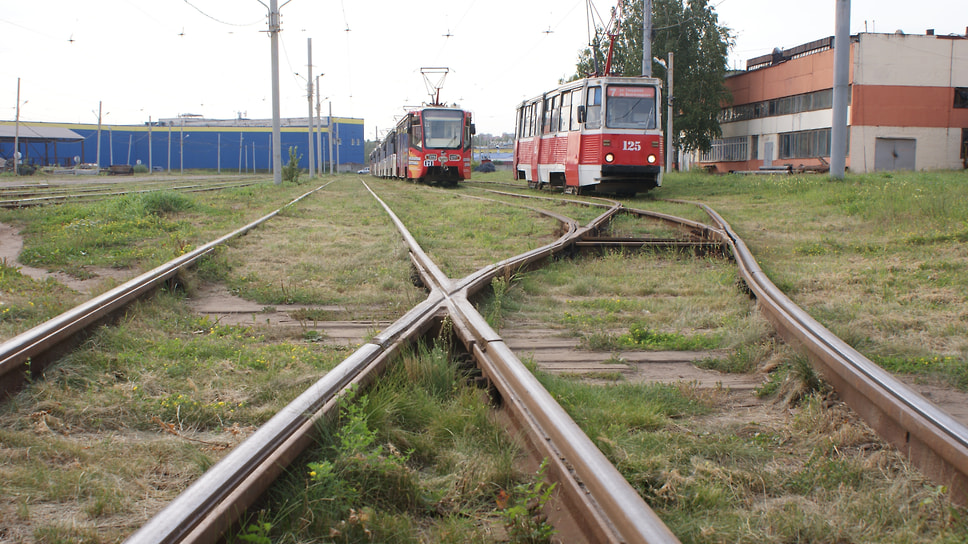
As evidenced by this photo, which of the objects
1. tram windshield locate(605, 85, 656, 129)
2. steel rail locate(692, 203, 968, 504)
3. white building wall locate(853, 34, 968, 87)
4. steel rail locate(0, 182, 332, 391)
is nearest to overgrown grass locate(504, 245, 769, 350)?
steel rail locate(692, 203, 968, 504)

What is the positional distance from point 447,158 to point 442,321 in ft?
80.2

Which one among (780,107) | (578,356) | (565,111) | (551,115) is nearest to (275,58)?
(551,115)

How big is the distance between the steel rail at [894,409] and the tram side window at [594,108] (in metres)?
14.4

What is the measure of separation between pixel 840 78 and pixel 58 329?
18563 mm

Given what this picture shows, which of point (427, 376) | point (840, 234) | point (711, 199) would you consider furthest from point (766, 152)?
point (427, 376)

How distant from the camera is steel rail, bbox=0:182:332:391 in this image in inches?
128

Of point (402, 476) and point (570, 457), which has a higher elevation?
point (570, 457)

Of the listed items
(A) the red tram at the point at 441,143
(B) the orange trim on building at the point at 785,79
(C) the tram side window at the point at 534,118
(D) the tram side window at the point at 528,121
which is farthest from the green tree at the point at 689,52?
(C) the tram side window at the point at 534,118

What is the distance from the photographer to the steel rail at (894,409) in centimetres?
225

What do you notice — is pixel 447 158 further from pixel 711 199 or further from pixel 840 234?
pixel 840 234

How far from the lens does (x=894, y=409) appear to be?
2.63 meters

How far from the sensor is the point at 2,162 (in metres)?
55.8

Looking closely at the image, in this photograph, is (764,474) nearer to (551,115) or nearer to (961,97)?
(551,115)

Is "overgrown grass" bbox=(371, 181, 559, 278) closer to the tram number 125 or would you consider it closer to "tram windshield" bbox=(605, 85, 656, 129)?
the tram number 125
